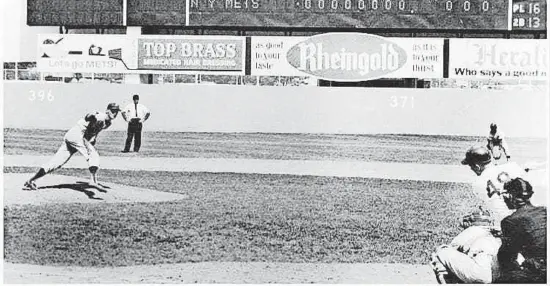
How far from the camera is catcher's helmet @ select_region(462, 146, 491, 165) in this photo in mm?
5363

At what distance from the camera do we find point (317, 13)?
5379 mm

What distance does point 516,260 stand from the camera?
4.78 meters

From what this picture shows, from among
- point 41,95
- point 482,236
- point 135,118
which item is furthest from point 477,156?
point 41,95

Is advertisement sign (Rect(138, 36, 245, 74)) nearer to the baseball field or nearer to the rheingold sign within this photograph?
the rheingold sign

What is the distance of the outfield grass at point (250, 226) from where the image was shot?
5391mm

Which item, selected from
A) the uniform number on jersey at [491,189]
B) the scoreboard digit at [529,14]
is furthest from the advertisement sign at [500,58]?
the uniform number on jersey at [491,189]

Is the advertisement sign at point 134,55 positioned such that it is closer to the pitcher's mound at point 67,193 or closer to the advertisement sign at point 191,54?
the advertisement sign at point 191,54

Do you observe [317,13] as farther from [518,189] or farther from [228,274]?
[228,274]

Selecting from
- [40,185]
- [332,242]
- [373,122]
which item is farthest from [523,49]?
[40,185]

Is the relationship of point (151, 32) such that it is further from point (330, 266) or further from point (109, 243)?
point (330, 266)

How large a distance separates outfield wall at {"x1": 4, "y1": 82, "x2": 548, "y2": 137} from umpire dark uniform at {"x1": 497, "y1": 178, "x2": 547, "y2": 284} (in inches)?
24.5

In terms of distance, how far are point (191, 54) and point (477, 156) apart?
2200 millimetres

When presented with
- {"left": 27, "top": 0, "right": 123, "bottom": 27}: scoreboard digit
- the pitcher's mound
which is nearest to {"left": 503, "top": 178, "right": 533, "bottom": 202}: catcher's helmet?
the pitcher's mound

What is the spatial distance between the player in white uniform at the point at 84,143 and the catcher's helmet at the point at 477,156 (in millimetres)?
2584
